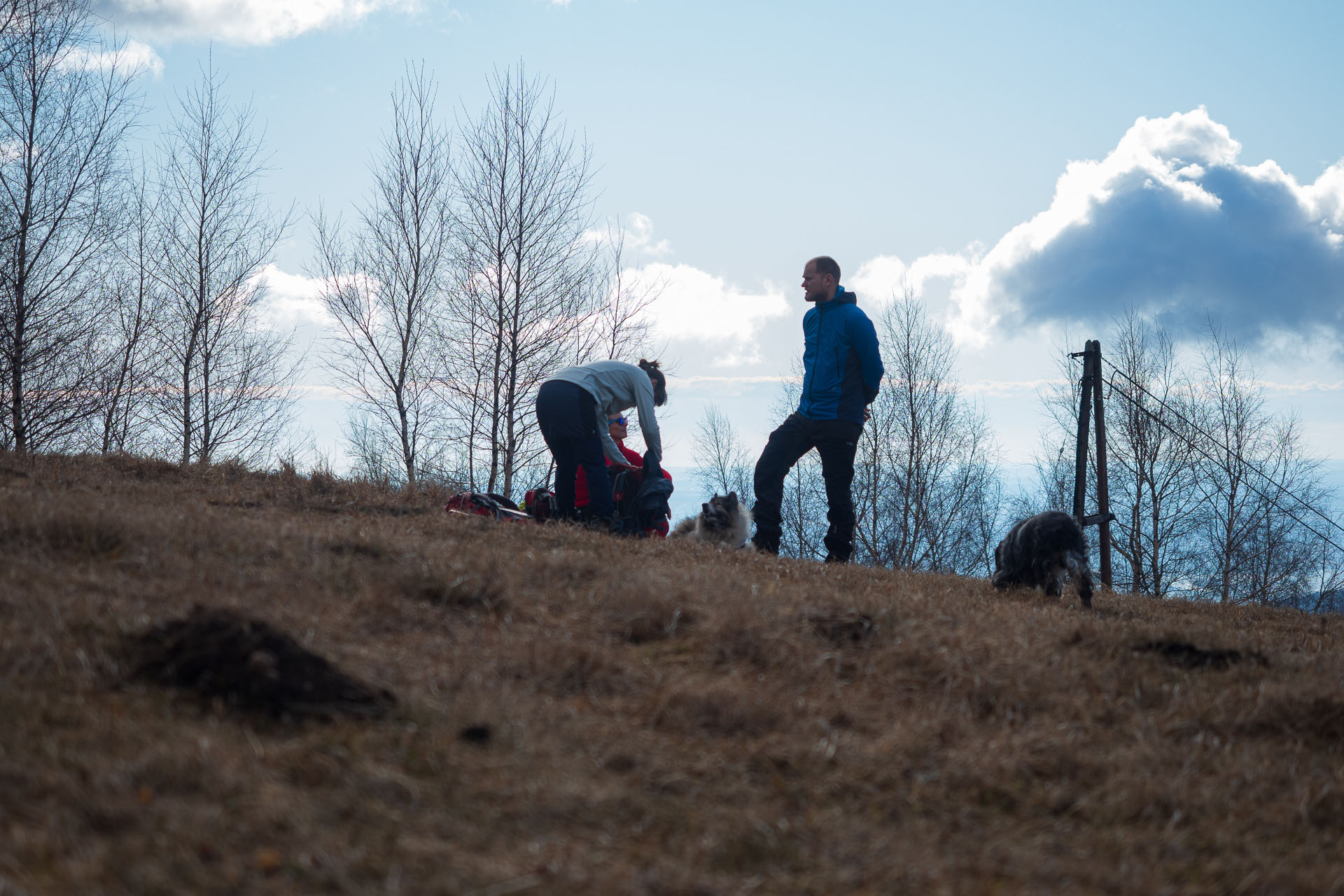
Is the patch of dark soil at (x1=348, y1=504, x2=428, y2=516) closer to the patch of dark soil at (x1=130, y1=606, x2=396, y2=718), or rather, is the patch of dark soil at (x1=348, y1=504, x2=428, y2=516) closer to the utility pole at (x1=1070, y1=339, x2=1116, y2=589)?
the patch of dark soil at (x1=130, y1=606, x2=396, y2=718)

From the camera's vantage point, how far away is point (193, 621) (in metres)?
2.89

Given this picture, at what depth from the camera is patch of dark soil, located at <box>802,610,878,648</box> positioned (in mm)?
3914

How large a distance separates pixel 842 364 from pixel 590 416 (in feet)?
7.18

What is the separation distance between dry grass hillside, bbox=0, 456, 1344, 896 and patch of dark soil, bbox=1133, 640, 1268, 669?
0.02m

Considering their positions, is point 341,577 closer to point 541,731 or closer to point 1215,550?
point 541,731

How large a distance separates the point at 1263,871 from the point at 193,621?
318cm

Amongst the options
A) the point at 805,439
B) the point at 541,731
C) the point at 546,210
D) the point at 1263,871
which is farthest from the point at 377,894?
the point at 546,210

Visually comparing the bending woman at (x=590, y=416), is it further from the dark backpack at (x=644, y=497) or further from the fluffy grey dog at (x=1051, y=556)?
the fluffy grey dog at (x=1051, y=556)

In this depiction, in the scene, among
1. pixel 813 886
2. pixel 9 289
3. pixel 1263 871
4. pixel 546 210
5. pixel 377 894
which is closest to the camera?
pixel 377 894

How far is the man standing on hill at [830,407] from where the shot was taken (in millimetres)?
7719

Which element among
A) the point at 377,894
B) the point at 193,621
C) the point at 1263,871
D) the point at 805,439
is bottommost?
the point at 1263,871

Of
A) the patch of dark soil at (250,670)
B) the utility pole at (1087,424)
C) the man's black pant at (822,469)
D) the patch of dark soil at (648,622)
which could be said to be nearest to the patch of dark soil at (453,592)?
the patch of dark soil at (648,622)

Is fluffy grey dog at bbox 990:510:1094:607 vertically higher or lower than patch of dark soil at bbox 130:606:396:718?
higher

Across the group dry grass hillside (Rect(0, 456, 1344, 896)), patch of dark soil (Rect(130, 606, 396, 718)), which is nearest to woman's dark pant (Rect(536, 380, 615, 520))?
dry grass hillside (Rect(0, 456, 1344, 896))
